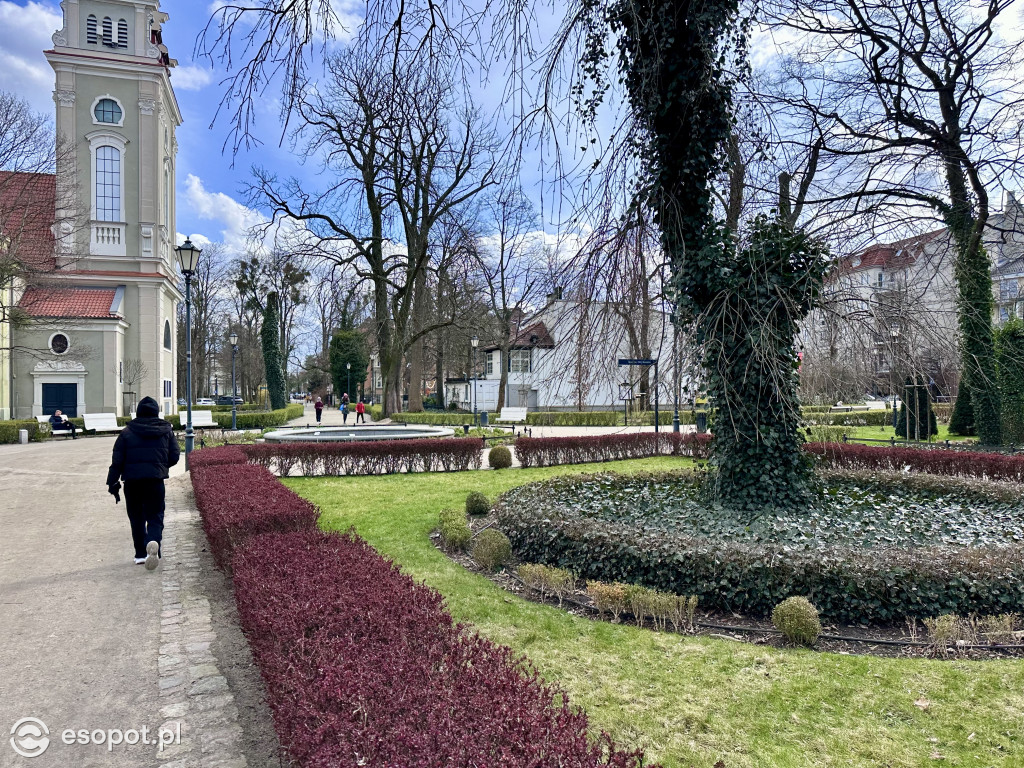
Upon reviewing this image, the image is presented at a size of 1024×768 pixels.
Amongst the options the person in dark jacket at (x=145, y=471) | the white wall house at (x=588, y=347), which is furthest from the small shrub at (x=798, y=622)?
the person in dark jacket at (x=145, y=471)

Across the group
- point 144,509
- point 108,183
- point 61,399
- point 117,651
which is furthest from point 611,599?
point 108,183

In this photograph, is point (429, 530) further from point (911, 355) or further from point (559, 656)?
point (911, 355)

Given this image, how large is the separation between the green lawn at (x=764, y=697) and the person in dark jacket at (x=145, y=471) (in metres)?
3.85

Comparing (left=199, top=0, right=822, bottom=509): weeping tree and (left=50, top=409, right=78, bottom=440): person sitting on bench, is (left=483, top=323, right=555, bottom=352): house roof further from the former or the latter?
(left=50, top=409, right=78, bottom=440): person sitting on bench

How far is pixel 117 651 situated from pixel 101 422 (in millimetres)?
25963

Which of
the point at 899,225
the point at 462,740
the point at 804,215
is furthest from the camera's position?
the point at 804,215

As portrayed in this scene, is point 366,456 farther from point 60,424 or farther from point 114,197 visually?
point 114,197

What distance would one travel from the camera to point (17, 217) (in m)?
22.9

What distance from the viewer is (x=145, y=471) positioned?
6.37m

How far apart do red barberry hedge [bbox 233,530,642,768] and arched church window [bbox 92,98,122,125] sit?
36.0 m

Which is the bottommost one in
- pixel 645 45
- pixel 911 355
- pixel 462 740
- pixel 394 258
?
pixel 462 740

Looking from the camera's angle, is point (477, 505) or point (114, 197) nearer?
point (477, 505)

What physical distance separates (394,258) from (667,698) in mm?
27507

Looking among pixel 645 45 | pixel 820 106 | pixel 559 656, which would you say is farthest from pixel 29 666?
pixel 820 106
